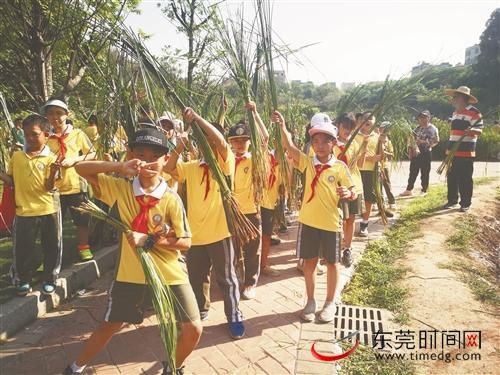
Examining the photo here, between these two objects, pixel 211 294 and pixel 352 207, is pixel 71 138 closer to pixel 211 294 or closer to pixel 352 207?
pixel 211 294

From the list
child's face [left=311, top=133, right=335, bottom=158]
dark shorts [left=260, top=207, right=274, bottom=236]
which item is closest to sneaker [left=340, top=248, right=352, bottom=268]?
dark shorts [left=260, top=207, right=274, bottom=236]

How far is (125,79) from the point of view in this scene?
245cm

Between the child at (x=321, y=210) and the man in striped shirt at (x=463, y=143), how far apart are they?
139 inches

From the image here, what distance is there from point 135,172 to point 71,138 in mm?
2221

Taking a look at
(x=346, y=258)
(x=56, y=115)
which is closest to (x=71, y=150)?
(x=56, y=115)

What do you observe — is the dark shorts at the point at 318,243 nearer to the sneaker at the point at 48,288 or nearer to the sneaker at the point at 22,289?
the sneaker at the point at 48,288

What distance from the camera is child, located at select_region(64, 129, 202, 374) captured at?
2320mm

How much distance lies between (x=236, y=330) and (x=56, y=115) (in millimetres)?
2630

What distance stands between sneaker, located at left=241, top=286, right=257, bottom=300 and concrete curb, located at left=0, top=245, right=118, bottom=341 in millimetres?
1650

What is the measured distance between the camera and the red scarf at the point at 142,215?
2336 millimetres

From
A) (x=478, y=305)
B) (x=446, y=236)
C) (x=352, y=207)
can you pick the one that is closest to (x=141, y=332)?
(x=352, y=207)

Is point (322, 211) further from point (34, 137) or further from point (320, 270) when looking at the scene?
point (34, 137)

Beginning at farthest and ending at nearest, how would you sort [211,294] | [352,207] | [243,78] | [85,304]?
[352,207] → [211,294] → [85,304] → [243,78]

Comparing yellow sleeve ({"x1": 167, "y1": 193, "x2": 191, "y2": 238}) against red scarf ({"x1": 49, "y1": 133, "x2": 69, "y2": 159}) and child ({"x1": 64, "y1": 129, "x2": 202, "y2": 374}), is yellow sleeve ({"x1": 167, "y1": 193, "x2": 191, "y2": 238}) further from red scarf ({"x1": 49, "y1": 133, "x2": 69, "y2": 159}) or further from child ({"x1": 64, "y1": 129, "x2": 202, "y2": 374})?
red scarf ({"x1": 49, "y1": 133, "x2": 69, "y2": 159})
